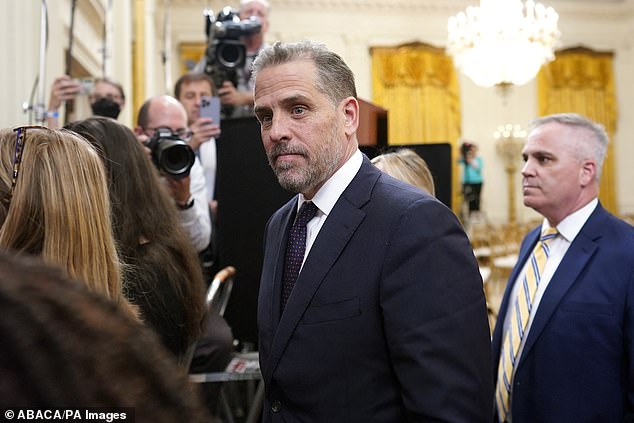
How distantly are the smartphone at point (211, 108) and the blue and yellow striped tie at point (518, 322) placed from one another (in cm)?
156

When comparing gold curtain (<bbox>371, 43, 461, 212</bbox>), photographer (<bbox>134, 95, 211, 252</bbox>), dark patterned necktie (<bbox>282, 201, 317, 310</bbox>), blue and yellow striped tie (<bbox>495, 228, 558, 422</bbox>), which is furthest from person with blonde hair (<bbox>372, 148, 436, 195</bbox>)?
gold curtain (<bbox>371, 43, 461, 212</bbox>)

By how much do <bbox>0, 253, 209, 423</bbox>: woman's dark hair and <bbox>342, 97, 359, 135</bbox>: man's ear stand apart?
4.53 ft

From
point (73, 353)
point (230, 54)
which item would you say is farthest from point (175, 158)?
point (73, 353)

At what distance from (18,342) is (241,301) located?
253 cm

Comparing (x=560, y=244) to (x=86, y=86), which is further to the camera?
(x=86, y=86)

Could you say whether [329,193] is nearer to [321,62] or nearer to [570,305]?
[321,62]

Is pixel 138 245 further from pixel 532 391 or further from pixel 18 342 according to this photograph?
pixel 18 342

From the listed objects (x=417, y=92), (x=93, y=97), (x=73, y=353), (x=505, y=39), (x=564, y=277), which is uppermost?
(x=505, y=39)

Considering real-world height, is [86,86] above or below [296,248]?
above

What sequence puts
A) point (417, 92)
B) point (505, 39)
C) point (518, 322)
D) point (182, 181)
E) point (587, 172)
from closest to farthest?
point (518, 322), point (587, 172), point (182, 181), point (505, 39), point (417, 92)

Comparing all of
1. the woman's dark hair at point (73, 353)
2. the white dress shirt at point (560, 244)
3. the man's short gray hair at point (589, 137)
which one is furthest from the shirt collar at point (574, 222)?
the woman's dark hair at point (73, 353)

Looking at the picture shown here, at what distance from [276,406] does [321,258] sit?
13.8 inches

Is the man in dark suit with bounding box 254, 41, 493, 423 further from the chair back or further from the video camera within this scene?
the video camera

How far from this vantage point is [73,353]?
1.18 feet
